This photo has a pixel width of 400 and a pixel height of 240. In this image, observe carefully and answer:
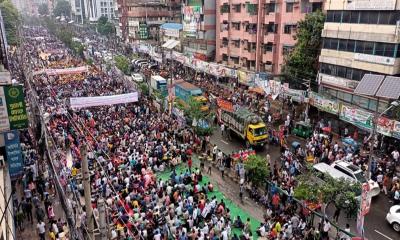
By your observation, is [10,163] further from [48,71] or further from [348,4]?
[48,71]

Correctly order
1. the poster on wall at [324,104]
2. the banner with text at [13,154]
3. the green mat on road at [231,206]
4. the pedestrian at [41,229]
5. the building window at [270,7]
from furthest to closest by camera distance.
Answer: the building window at [270,7] < the poster on wall at [324,104] < the banner with text at [13,154] < the green mat on road at [231,206] < the pedestrian at [41,229]

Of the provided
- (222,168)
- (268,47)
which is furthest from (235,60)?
(222,168)

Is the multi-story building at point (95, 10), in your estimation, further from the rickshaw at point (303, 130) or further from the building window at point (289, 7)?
the rickshaw at point (303, 130)

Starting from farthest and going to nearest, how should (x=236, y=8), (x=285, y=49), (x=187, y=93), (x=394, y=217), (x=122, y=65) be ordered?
(x=122, y=65)
(x=236, y=8)
(x=285, y=49)
(x=187, y=93)
(x=394, y=217)

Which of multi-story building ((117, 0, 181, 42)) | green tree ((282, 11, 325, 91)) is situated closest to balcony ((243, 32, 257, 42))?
green tree ((282, 11, 325, 91))

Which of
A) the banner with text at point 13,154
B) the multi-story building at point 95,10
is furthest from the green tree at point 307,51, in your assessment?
the multi-story building at point 95,10

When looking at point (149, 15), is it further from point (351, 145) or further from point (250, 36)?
point (351, 145)

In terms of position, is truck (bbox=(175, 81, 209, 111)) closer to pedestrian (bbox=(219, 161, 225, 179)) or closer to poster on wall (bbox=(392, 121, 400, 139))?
pedestrian (bbox=(219, 161, 225, 179))
